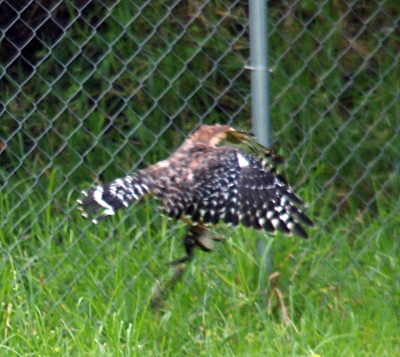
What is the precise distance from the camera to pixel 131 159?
452 cm

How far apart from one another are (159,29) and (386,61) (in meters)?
1.26

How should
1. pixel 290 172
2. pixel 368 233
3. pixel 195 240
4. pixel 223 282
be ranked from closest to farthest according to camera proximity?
pixel 195 240 < pixel 223 282 < pixel 368 233 < pixel 290 172

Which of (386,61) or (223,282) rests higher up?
(386,61)

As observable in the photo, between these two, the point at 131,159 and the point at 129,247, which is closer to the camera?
the point at 129,247

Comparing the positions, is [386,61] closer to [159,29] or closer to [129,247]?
[159,29]

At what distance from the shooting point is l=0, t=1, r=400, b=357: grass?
11.0 feet

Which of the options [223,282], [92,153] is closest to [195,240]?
[223,282]

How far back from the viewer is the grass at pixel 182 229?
3.36 meters

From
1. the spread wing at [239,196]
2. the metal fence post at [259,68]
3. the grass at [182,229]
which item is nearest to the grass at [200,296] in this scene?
the grass at [182,229]

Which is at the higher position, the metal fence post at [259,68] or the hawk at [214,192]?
the metal fence post at [259,68]

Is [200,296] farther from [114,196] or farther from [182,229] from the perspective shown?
[114,196]

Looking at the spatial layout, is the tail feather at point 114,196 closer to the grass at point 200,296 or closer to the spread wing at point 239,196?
the spread wing at point 239,196

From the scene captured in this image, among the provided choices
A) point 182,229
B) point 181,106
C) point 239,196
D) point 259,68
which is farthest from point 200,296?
point 181,106

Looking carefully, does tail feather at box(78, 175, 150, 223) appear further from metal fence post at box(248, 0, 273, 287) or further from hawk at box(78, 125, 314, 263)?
metal fence post at box(248, 0, 273, 287)
